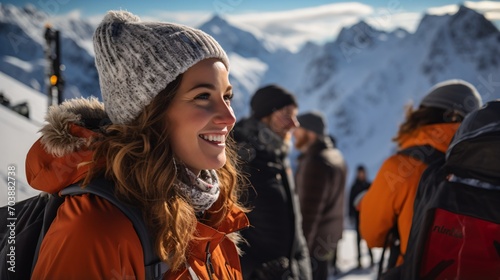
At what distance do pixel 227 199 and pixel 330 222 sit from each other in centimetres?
333

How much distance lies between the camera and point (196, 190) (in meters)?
1.44

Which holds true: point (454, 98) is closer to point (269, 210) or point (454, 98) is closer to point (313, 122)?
point (269, 210)

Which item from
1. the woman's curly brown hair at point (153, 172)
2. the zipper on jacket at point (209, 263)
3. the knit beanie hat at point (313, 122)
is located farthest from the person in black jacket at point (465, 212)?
the knit beanie hat at point (313, 122)

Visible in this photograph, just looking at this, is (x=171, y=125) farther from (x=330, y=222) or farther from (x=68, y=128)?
(x=330, y=222)

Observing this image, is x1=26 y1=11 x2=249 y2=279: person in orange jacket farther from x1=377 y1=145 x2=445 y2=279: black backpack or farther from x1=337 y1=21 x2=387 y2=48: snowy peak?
x1=337 y1=21 x2=387 y2=48: snowy peak

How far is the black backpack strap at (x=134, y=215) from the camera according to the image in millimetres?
1106

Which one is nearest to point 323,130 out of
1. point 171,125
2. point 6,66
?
point 171,125

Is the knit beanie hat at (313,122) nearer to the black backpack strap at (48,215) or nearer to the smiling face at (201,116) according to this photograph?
the smiling face at (201,116)

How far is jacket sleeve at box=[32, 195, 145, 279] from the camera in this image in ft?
3.27

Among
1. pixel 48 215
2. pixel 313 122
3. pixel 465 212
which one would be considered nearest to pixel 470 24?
pixel 313 122

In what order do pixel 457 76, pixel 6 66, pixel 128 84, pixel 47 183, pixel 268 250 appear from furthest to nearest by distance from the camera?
pixel 457 76 < pixel 6 66 < pixel 268 250 < pixel 128 84 < pixel 47 183

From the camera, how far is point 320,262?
461cm

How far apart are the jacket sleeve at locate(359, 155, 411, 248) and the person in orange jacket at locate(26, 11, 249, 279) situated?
4.27 feet

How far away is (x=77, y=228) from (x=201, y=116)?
52 cm
